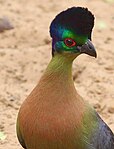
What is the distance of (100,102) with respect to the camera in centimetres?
461

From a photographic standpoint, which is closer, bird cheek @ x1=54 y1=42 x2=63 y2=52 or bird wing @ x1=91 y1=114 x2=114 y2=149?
bird cheek @ x1=54 y1=42 x2=63 y2=52

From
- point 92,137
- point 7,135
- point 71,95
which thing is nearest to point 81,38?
point 71,95

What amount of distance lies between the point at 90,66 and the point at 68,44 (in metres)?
2.09

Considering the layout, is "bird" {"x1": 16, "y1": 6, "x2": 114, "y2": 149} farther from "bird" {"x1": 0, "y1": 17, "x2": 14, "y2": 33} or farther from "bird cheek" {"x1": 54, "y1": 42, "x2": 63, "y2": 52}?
"bird" {"x1": 0, "y1": 17, "x2": 14, "y2": 33}

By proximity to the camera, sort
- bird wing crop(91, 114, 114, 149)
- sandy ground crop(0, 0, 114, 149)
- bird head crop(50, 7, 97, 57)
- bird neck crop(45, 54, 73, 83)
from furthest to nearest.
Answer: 1. sandy ground crop(0, 0, 114, 149)
2. bird wing crop(91, 114, 114, 149)
3. bird neck crop(45, 54, 73, 83)
4. bird head crop(50, 7, 97, 57)

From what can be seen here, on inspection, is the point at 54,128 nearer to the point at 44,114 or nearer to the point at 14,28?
the point at 44,114

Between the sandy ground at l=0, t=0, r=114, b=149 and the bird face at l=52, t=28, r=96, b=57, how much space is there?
119 cm

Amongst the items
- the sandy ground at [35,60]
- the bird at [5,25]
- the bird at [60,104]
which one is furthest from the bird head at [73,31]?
the bird at [5,25]

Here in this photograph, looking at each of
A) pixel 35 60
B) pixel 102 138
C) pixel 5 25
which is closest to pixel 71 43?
pixel 102 138

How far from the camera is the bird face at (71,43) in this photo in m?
3.00

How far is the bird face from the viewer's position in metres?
3.00

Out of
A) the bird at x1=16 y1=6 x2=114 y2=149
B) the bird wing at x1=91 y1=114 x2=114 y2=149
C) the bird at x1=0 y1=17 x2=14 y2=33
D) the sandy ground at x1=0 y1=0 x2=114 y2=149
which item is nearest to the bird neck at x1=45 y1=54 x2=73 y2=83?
the bird at x1=16 y1=6 x2=114 y2=149

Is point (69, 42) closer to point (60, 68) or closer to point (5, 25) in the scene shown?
point (60, 68)

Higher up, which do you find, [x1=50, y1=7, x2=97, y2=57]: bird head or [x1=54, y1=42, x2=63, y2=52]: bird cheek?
[x1=50, y1=7, x2=97, y2=57]: bird head
